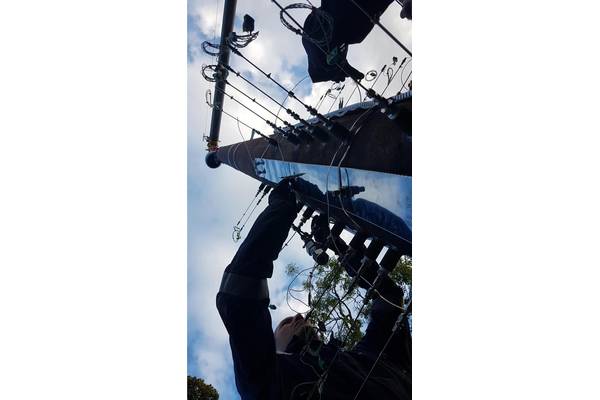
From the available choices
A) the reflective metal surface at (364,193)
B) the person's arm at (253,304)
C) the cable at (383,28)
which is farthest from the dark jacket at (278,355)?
the cable at (383,28)

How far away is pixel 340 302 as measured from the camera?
2.21 m

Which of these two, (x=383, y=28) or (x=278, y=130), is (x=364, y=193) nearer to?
(x=383, y=28)

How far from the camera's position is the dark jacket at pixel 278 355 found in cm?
192

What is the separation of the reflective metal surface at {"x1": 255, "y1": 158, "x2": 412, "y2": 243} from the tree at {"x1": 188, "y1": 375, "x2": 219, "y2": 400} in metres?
1.46

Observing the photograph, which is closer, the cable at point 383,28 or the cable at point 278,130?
the cable at point 383,28

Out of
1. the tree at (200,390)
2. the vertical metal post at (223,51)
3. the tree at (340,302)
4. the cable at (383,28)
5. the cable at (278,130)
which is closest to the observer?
the cable at (383,28)

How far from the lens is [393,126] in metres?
1.61

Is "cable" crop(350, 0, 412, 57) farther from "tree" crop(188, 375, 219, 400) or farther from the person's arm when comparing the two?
"tree" crop(188, 375, 219, 400)

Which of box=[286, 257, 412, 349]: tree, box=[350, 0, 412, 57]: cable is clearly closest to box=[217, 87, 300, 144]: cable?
box=[286, 257, 412, 349]: tree

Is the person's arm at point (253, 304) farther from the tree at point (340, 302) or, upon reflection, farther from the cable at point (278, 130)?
the cable at point (278, 130)

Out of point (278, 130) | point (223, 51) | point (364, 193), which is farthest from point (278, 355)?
point (223, 51)

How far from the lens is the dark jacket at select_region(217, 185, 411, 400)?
6.29ft

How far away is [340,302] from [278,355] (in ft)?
1.32
